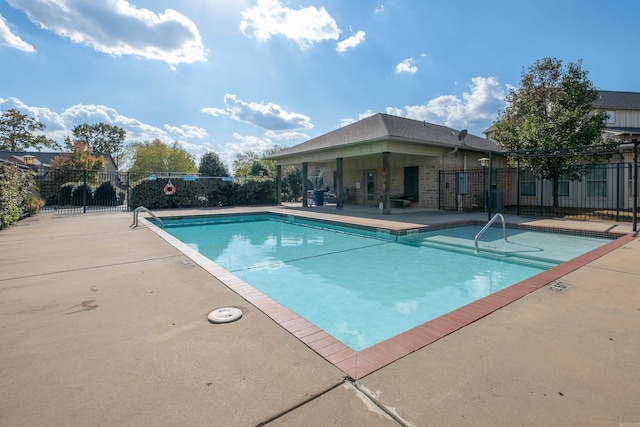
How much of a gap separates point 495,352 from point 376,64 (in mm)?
15465

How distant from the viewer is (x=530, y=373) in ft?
6.95

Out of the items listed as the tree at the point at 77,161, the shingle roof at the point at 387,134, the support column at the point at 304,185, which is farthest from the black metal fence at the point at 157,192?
the shingle roof at the point at 387,134

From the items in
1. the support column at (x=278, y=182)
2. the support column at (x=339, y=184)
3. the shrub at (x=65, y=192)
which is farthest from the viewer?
the support column at (x=278, y=182)

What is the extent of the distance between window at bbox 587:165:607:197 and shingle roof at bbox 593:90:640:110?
9.98 meters

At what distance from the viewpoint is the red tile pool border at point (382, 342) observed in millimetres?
2318

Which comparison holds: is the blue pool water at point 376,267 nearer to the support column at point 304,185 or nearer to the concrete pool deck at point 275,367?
the concrete pool deck at point 275,367

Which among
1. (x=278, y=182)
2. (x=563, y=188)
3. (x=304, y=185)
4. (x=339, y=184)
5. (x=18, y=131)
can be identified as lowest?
(x=563, y=188)

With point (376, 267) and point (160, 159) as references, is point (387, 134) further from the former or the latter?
point (160, 159)

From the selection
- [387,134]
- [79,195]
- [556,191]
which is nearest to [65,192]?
[79,195]

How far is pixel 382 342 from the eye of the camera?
2594mm

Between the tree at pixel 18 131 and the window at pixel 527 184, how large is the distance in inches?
1722

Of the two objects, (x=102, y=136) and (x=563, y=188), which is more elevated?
(x=102, y=136)

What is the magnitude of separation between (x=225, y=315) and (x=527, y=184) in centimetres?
1816

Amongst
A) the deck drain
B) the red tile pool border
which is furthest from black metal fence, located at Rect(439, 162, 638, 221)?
the red tile pool border
